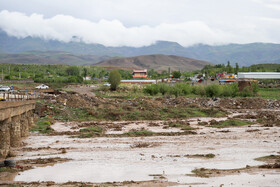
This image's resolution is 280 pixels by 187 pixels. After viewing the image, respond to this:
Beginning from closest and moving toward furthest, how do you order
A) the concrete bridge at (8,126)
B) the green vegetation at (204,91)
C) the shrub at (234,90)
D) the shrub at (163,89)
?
the concrete bridge at (8,126) < the green vegetation at (204,91) < the shrub at (234,90) < the shrub at (163,89)

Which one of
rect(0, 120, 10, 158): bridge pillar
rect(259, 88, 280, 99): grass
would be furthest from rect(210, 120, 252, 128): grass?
rect(259, 88, 280, 99): grass

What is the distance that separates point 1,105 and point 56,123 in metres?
19.8

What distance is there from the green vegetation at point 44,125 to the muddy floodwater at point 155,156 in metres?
1.93

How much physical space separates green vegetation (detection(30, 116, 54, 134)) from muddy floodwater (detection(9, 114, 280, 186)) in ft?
6.34

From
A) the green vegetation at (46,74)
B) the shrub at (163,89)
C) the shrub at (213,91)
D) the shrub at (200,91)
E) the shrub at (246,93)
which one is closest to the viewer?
the shrub at (213,91)

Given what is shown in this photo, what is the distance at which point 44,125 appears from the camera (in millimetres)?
36688

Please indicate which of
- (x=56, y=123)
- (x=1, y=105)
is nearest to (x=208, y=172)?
(x=1, y=105)

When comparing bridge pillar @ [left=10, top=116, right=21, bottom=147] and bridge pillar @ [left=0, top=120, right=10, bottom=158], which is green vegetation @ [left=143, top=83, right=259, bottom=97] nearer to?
bridge pillar @ [left=10, top=116, right=21, bottom=147]

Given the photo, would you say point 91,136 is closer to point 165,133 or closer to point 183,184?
point 165,133

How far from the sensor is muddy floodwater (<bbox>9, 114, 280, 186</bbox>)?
57.5ft

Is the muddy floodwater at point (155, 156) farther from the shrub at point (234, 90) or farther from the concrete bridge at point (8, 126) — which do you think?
the shrub at point (234, 90)

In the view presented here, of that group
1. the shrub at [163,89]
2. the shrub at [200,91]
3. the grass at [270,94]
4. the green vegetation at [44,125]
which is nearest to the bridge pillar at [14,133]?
the green vegetation at [44,125]

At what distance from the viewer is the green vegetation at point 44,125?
111 ft

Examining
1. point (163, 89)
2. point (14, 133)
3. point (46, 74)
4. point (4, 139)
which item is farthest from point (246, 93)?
point (46, 74)
